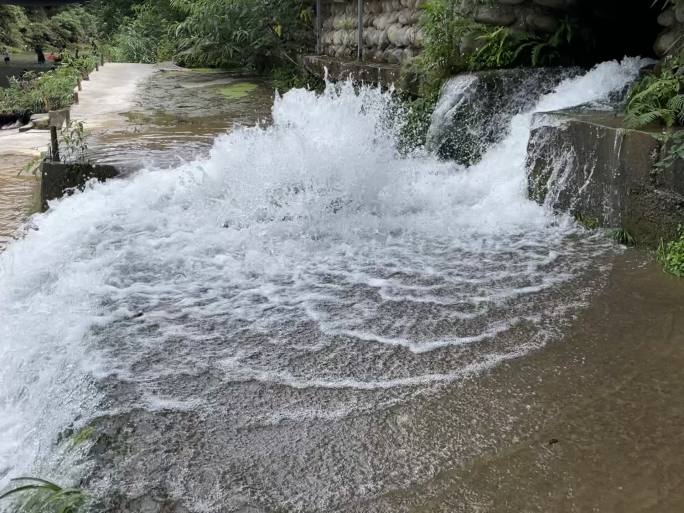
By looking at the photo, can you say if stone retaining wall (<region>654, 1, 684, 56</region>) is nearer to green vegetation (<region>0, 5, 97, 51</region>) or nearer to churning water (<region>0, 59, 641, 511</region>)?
churning water (<region>0, 59, 641, 511</region>)

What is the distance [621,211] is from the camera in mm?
4703

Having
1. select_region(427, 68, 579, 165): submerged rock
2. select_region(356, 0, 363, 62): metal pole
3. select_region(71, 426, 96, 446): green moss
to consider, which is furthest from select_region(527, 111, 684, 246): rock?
select_region(356, 0, 363, 62): metal pole

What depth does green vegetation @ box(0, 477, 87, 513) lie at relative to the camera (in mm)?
2146

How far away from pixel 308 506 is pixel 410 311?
1.65m

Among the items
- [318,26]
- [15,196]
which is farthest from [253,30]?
[15,196]

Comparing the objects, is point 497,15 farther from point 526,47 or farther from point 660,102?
point 660,102

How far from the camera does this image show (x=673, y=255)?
13.6 ft

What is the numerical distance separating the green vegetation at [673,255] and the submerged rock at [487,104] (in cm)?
288

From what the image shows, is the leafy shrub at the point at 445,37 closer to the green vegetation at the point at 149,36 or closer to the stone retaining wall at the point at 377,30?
the stone retaining wall at the point at 377,30

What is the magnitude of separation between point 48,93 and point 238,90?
3997 millimetres

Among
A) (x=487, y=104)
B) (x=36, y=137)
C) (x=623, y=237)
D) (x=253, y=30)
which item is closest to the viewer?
(x=623, y=237)

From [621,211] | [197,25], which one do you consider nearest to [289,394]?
[621,211]

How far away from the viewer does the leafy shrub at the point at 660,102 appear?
4527 millimetres

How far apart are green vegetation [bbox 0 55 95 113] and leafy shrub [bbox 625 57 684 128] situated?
9.73 m
